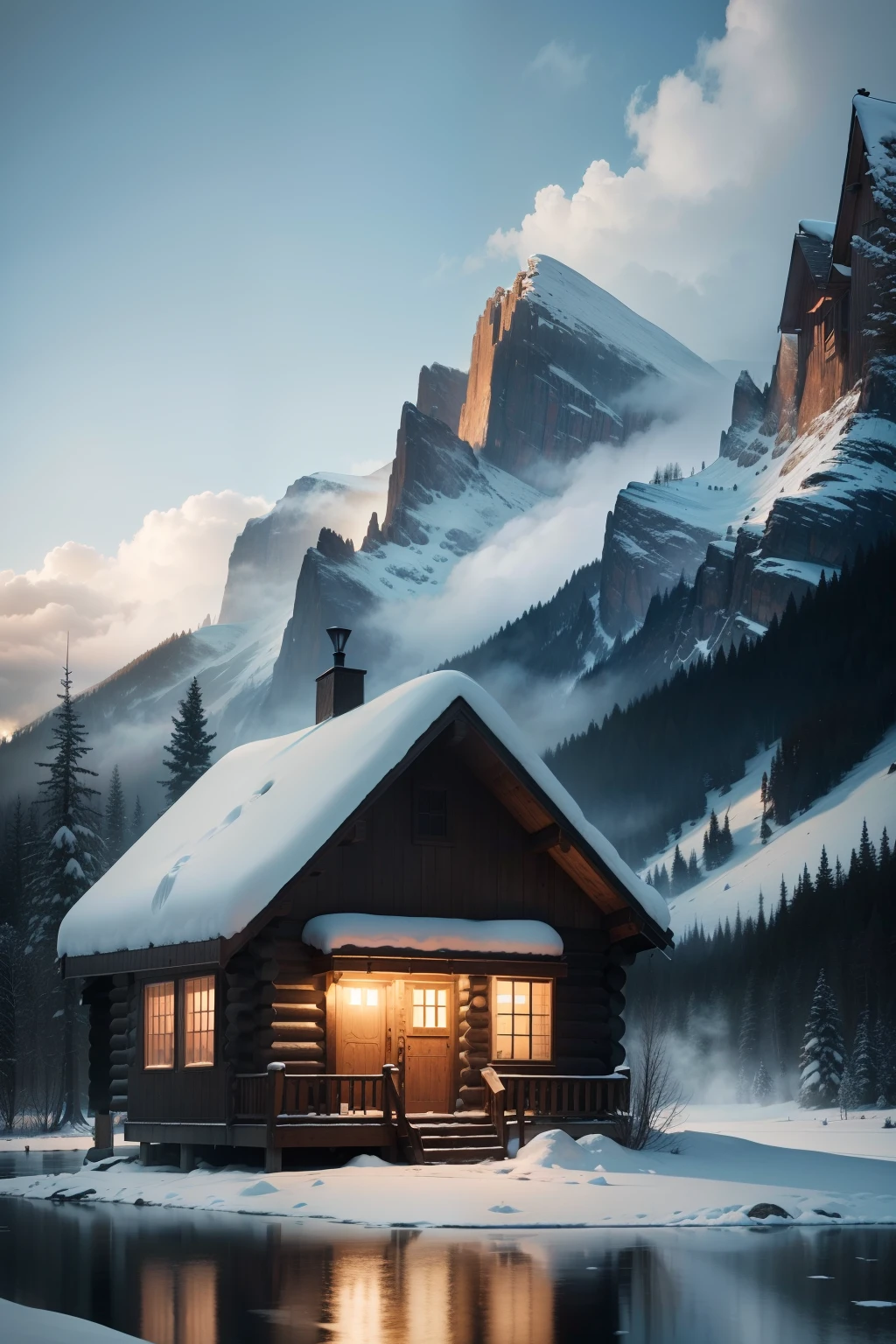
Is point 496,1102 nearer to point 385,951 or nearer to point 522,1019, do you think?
point 522,1019

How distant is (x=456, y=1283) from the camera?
12547mm

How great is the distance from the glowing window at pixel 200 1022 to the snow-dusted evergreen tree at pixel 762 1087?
5936 centimetres

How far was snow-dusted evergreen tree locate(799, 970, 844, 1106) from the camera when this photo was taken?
68.9m

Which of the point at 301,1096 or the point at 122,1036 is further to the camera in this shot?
the point at 122,1036

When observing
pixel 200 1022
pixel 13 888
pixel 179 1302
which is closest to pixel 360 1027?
pixel 200 1022

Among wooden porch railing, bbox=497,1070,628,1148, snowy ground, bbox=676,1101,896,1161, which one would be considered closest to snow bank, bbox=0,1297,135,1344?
wooden porch railing, bbox=497,1070,628,1148

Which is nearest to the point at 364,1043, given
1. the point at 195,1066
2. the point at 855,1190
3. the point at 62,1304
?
the point at 195,1066

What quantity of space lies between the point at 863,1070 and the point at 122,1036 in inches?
1951

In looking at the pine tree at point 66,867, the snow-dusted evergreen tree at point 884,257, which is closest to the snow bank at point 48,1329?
the pine tree at point 66,867

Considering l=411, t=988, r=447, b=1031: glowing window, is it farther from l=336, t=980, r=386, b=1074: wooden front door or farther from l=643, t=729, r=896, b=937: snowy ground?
l=643, t=729, r=896, b=937: snowy ground

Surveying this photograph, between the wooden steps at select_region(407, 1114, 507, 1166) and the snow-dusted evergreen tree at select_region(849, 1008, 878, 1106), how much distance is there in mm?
47922

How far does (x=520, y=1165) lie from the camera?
21891 millimetres

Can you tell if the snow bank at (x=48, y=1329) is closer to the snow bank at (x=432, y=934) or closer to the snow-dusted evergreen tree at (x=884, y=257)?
the snow bank at (x=432, y=934)

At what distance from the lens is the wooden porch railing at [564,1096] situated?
81.4 ft
